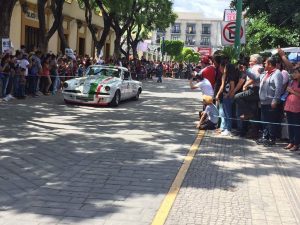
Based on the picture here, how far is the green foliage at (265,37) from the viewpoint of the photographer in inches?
1137

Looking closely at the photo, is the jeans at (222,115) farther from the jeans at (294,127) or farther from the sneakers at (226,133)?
the jeans at (294,127)

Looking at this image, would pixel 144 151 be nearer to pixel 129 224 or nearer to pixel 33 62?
pixel 129 224

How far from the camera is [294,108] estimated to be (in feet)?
30.0

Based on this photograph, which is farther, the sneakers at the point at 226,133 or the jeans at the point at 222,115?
the jeans at the point at 222,115

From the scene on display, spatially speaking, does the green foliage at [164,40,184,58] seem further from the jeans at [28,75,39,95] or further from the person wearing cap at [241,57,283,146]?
the person wearing cap at [241,57,283,146]

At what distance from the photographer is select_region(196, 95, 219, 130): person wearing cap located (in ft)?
36.4

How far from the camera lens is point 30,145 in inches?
340

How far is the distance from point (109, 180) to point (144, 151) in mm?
2097

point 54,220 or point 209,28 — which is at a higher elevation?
point 209,28

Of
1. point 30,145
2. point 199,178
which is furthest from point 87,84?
point 199,178

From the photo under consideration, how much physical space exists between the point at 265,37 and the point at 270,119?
22064 mm

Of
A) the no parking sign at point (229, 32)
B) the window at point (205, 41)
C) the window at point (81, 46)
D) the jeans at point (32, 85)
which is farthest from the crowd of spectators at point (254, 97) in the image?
the window at point (205, 41)

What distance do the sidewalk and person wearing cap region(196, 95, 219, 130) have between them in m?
1.73

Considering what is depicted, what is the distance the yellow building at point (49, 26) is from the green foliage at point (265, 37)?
39.1ft
